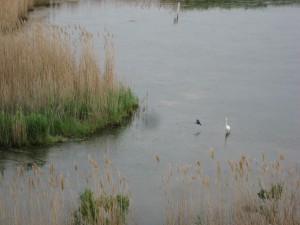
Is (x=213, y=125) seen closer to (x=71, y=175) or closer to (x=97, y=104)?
(x=97, y=104)

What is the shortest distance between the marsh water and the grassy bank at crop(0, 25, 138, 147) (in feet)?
0.81

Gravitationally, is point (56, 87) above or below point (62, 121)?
above

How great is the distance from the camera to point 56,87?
6098 millimetres

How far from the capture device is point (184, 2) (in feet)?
54.3

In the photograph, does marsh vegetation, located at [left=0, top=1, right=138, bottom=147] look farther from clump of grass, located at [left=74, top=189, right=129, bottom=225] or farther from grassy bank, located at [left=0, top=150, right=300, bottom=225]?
clump of grass, located at [left=74, top=189, right=129, bottom=225]

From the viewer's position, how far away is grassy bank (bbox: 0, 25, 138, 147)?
5863mm

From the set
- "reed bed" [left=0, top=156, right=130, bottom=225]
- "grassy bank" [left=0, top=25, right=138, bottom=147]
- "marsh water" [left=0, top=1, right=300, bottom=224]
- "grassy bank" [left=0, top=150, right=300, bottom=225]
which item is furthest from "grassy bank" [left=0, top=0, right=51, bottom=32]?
"grassy bank" [left=0, top=150, right=300, bottom=225]

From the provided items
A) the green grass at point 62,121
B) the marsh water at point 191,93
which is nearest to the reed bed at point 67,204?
the marsh water at point 191,93

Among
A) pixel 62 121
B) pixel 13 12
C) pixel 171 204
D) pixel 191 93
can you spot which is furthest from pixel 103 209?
pixel 13 12

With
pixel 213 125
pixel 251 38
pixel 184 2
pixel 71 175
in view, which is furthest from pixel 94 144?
pixel 184 2

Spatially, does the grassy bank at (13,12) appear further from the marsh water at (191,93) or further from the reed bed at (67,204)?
the reed bed at (67,204)

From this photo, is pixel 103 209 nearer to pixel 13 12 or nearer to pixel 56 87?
pixel 56 87

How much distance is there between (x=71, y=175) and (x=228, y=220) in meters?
1.60

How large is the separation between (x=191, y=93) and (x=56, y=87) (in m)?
2.06
